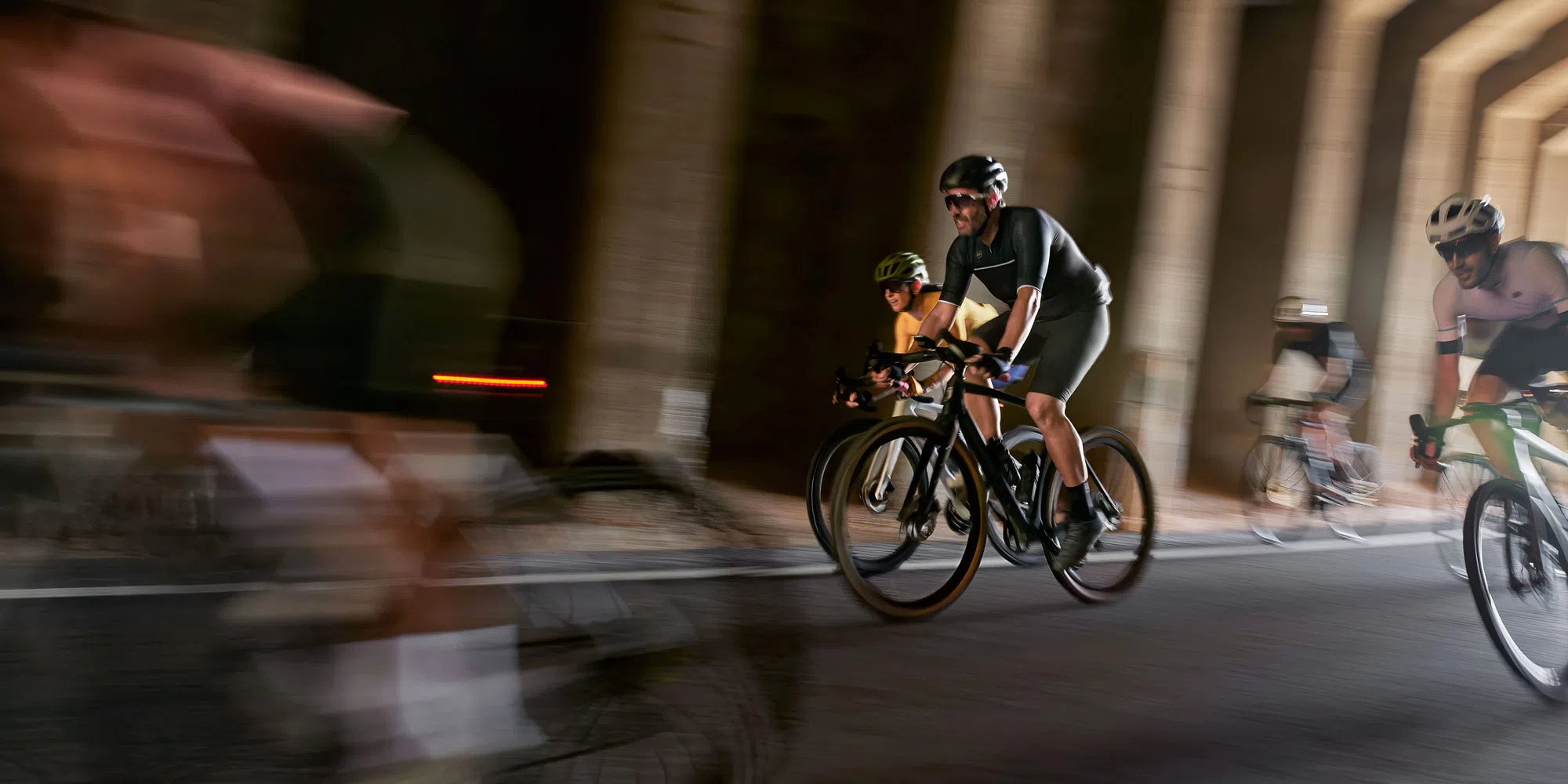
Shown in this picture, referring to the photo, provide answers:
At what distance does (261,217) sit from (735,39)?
23.6 ft

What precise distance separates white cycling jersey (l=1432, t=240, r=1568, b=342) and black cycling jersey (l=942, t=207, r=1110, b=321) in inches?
57.9

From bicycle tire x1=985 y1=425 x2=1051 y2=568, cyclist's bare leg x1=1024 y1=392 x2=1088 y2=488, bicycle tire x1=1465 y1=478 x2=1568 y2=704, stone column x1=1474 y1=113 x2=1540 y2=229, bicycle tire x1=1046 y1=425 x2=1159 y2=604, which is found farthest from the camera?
stone column x1=1474 y1=113 x2=1540 y2=229

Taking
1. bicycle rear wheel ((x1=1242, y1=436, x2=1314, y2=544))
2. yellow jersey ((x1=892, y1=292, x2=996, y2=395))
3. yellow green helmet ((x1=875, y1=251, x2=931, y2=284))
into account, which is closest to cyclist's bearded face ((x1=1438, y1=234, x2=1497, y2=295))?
yellow jersey ((x1=892, y1=292, x2=996, y2=395))

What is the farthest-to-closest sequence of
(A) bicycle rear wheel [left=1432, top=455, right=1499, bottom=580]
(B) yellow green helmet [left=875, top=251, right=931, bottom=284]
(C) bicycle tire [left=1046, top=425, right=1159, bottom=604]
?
(A) bicycle rear wheel [left=1432, top=455, right=1499, bottom=580] → (B) yellow green helmet [left=875, top=251, right=931, bottom=284] → (C) bicycle tire [left=1046, top=425, right=1159, bottom=604]

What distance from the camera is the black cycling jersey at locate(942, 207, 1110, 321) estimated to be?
Result: 18.1ft

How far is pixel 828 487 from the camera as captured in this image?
5676 millimetres

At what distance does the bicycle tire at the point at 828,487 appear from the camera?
547 centimetres

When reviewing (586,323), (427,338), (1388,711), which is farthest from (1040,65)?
(427,338)

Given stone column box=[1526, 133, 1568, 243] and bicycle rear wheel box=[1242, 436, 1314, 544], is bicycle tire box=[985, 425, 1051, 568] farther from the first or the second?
stone column box=[1526, 133, 1568, 243]

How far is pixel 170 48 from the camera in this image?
202 cm

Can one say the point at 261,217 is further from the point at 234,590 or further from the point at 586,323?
the point at 586,323

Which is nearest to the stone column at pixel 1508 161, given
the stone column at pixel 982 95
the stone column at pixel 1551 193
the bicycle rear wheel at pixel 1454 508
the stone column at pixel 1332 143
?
the stone column at pixel 1551 193

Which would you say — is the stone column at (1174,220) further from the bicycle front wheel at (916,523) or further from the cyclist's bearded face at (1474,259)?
the bicycle front wheel at (916,523)

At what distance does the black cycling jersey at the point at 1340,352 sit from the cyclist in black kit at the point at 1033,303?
4679 millimetres
